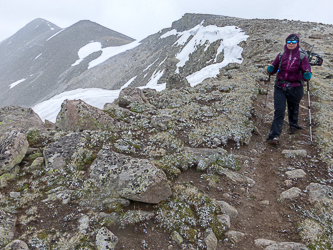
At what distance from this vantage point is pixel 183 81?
16609 millimetres

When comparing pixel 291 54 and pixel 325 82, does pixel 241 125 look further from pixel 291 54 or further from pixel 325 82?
pixel 325 82

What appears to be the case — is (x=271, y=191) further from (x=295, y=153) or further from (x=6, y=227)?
(x=6, y=227)

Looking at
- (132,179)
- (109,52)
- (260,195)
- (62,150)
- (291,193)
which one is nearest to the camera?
(132,179)

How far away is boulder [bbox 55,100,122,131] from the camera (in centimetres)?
733

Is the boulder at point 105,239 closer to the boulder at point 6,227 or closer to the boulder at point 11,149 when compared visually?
the boulder at point 6,227

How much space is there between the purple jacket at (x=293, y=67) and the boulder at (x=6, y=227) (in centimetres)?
944

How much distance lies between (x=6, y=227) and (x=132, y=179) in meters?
2.52

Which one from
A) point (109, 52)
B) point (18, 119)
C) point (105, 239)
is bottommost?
point (105, 239)

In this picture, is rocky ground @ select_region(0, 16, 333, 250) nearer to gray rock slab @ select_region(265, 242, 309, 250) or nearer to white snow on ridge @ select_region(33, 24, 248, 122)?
gray rock slab @ select_region(265, 242, 309, 250)

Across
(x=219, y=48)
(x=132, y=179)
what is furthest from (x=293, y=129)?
(x=219, y=48)

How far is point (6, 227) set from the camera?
148 inches

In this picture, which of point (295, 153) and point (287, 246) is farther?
point (295, 153)

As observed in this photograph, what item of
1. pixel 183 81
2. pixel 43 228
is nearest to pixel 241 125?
pixel 43 228

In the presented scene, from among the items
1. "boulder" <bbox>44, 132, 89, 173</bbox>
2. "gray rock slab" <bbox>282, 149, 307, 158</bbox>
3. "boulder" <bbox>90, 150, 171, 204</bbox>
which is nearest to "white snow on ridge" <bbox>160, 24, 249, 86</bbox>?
"gray rock slab" <bbox>282, 149, 307, 158</bbox>
